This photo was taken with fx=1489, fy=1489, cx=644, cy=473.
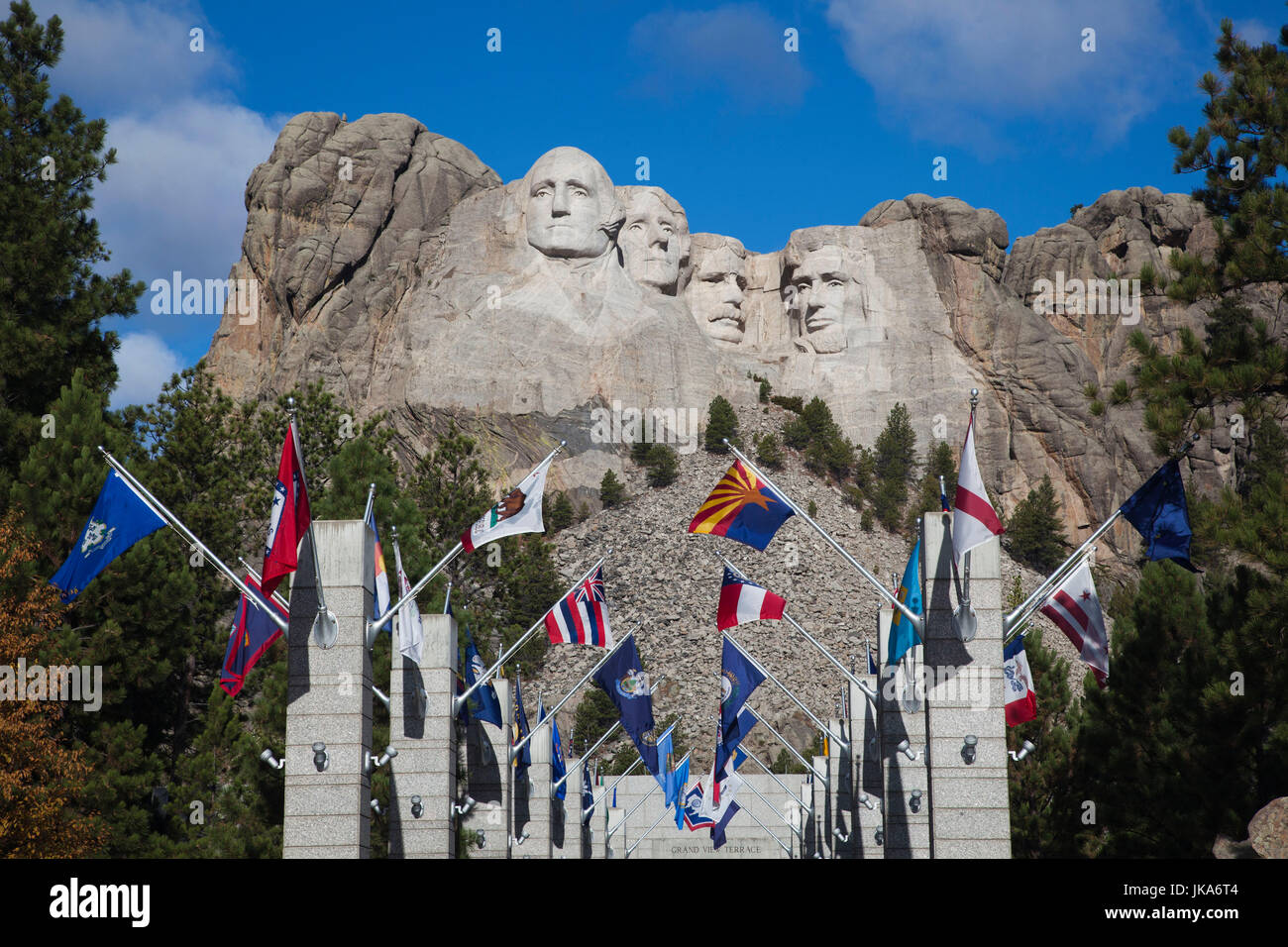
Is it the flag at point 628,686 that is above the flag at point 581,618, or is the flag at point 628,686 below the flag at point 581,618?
below

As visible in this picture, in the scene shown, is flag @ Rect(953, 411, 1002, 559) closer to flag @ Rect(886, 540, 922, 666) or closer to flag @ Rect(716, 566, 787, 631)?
flag @ Rect(886, 540, 922, 666)

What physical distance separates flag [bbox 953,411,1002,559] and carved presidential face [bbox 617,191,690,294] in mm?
78132

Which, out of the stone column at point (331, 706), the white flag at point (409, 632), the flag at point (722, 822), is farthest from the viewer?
the flag at point (722, 822)

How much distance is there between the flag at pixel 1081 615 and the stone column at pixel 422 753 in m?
8.55

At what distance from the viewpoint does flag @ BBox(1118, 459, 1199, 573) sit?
58.0ft

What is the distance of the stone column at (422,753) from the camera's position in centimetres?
2108

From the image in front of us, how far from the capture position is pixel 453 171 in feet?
321

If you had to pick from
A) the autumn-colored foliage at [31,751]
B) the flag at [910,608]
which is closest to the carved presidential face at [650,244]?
the autumn-colored foliage at [31,751]

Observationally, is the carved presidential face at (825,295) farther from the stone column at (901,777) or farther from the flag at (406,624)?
the flag at (406,624)

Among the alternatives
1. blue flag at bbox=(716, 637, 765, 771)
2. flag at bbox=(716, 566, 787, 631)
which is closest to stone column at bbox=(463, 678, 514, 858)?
blue flag at bbox=(716, 637, 765, 771)

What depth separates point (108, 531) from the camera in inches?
650
